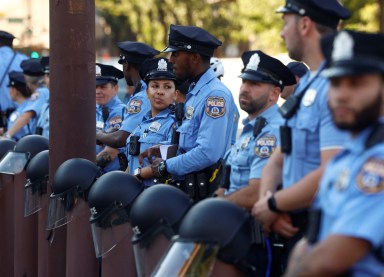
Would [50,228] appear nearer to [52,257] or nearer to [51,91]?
[52,257]

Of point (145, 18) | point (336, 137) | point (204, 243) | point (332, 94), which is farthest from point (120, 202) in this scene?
point (145, 18)

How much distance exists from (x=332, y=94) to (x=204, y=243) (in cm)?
119

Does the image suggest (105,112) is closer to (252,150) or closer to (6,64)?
(252,150)

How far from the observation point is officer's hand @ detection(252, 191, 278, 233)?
425cm

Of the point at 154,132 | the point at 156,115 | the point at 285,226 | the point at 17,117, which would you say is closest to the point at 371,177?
the point at 285,226

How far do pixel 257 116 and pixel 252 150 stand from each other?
27cm

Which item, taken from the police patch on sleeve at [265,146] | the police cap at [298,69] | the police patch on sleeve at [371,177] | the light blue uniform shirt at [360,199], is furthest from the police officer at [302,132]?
the police cap at [298,69]

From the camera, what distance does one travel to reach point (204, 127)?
6055 millimetres

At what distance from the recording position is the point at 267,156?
4.90 m

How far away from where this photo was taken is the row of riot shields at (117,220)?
4195 mm

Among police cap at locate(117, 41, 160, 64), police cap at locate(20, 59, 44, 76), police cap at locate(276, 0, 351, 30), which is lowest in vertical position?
police cap at locate(20, 59, 44, 76)

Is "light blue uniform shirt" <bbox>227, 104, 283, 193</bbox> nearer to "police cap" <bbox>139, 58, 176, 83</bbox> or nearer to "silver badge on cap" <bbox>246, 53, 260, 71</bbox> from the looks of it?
"silver badge on cap" <bbox>246, 53, 260, 71</bbox>

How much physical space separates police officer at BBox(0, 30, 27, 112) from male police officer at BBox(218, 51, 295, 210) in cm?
682

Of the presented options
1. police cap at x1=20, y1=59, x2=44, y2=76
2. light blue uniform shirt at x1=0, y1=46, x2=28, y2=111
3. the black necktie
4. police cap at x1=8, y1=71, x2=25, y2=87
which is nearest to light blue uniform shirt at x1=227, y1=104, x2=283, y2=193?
the black necktie
